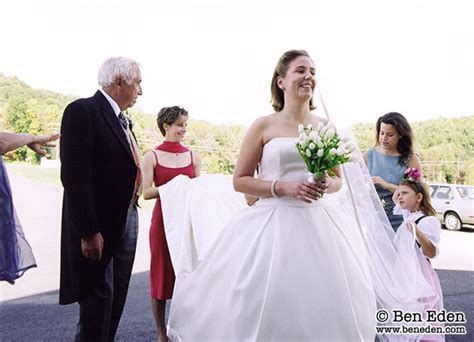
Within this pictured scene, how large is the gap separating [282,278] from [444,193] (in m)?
13.1

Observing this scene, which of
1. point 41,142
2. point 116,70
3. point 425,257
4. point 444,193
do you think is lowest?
point 444,193

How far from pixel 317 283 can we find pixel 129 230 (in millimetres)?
1193

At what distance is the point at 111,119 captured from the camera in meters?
2.77

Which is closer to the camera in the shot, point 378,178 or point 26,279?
point 378,178

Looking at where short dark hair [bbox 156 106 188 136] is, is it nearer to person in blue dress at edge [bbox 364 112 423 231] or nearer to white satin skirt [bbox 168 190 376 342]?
white satin skirt [bbox 168 190 376 342]

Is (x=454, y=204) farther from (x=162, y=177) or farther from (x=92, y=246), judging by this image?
(x=92, y=246)

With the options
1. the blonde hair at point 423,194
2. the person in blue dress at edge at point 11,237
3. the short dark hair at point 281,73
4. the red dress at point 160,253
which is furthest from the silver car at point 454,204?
the person in blue dress at edge at point 11,237

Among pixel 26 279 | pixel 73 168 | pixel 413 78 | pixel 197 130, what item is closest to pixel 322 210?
pixel 73 168

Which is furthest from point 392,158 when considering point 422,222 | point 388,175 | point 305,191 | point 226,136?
point 226,136

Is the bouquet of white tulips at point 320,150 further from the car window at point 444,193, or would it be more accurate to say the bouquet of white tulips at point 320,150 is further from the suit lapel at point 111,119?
the car window at point 444,193

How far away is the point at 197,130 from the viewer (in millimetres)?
17609

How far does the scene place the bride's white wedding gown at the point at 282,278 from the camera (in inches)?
99.6

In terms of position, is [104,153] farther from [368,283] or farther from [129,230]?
[368,283]

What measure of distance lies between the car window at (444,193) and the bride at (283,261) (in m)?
12.2
